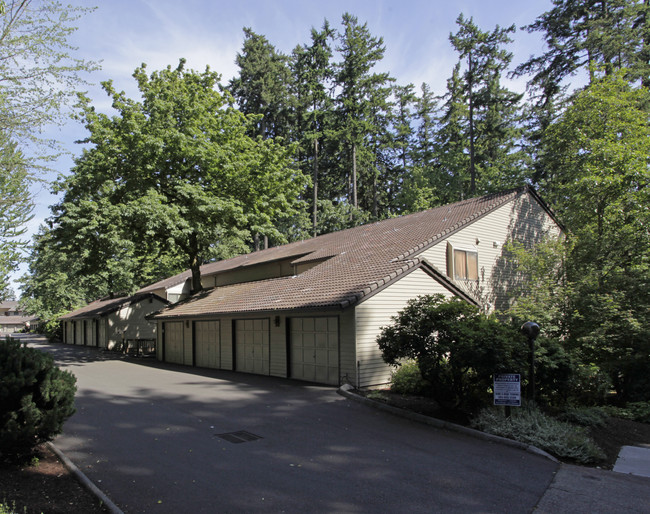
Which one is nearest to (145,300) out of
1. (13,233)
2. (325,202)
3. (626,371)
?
(325,202)

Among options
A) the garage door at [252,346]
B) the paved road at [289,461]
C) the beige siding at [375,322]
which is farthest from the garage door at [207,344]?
the beige siding at [375,322]

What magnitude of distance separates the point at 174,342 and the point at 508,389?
65.5 feet

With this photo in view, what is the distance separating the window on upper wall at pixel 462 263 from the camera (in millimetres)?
17734

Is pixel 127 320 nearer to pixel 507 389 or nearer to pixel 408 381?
pixel 408 381

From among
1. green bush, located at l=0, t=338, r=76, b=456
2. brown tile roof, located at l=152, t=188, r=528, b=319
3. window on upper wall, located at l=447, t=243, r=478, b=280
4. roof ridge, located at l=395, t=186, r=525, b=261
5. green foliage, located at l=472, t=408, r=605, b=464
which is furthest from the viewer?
window on upper wall, located at l=447, t=243, r=478, b=280

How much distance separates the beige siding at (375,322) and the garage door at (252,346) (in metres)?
4.93

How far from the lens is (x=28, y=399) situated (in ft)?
19.6

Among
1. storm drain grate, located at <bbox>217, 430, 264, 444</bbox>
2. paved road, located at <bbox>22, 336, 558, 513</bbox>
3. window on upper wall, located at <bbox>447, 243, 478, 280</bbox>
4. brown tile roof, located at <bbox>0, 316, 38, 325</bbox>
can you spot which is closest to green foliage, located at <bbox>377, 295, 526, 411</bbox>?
paved road, located at <bbox>22, 336, 558, 513</bbox>

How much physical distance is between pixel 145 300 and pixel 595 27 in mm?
35114

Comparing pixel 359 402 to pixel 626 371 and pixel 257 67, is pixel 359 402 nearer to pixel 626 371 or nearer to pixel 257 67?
pixel 626 371

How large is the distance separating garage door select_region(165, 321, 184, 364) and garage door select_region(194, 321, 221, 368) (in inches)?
81.9

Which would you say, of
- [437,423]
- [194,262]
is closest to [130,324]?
[194,262]

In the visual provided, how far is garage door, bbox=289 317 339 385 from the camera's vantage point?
14.1m

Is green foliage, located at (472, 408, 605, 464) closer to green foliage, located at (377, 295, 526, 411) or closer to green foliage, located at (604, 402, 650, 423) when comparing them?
green foliage, located at (377, 295, 526, 411)
